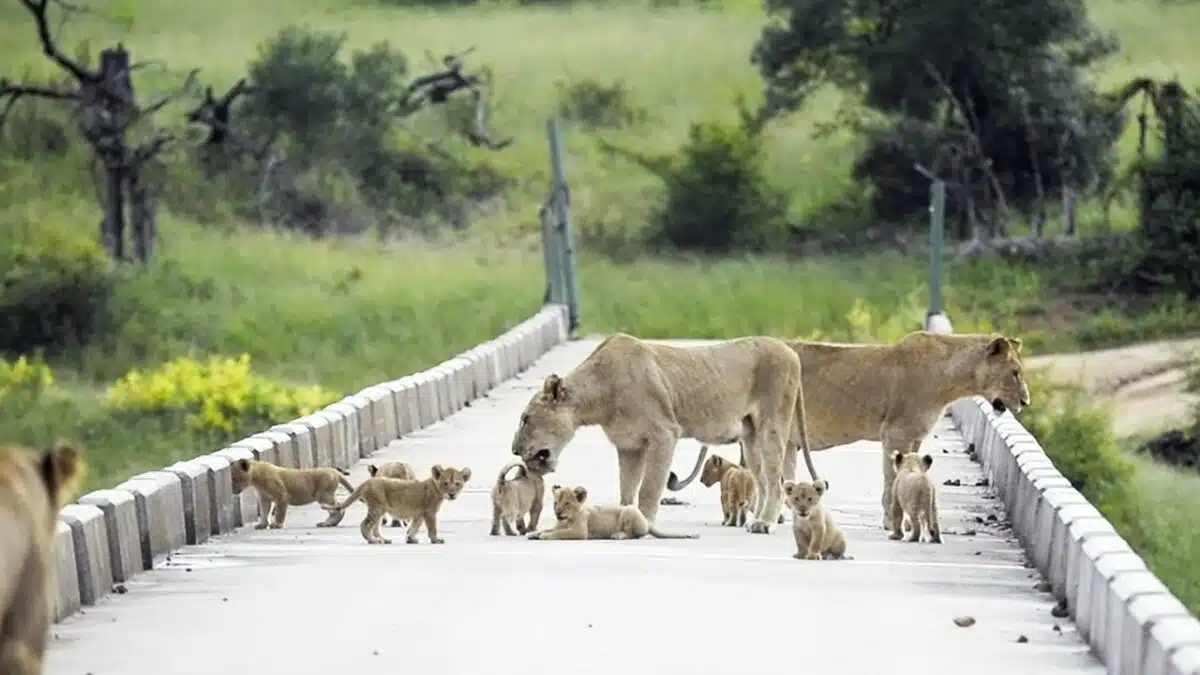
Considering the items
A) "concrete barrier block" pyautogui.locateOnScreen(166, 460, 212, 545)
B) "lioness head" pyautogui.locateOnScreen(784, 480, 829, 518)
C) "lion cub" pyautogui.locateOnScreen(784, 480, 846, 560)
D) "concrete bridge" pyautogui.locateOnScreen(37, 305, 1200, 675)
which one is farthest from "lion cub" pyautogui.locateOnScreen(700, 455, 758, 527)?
"concrete barrier block" pyautogui.locateOnScreen(166, 460, 212, 545)

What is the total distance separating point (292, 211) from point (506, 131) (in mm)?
6937

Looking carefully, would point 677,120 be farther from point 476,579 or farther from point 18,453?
point 18,453

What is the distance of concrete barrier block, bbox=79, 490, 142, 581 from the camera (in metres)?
13.7

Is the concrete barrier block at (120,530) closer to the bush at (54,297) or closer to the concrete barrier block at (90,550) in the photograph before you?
the concrete barrier block at (90,550)

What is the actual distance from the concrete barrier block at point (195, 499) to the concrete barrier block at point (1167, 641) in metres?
6.54

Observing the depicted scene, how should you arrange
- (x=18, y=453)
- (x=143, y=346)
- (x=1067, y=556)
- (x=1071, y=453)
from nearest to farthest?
(x=18, y=453), (x=1067, y=556), (x=1071, y=453), (x=143, y=346)

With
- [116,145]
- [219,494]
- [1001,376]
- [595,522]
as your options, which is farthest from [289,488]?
[116,145]

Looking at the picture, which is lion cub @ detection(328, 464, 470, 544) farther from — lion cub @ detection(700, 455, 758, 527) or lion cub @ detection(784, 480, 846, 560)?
lion cub @ detection(700, 455, 758, 527)

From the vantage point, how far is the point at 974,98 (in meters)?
56.7

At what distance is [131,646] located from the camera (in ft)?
38.1

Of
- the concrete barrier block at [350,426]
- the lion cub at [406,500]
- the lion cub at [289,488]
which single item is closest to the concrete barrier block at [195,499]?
the lion cub at [289,488]

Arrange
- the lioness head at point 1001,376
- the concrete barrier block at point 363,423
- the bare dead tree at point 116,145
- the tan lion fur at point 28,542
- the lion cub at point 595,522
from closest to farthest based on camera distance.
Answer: the tan lion fur at point 28,542
the lion cub at point 595,522
the lioness head at point 1001,376
the concrete barrier block at point 363,423
the bare dead tree at point 116,145

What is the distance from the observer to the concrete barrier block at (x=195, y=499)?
15312 millimetres

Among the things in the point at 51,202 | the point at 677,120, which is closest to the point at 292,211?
the point at 51,202
